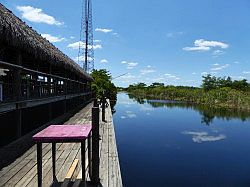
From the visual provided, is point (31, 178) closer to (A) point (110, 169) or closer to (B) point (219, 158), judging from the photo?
(A) point (110, 169)

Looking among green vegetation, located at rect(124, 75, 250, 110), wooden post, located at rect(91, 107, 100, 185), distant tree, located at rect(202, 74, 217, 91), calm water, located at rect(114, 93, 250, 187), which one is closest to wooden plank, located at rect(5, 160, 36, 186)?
wooden post, located at rect(91, 107, 100, 185)

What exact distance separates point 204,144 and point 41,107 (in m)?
9.12

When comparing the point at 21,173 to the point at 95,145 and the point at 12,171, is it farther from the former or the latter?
the point at 95,145

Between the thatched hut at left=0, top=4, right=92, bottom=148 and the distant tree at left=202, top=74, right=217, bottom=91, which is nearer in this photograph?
the thatched hut at left=0, top=4, right=92, bottom=148

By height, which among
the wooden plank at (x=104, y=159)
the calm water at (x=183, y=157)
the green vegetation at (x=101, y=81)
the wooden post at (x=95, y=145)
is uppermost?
the green vegetation at (x=101, y=81)

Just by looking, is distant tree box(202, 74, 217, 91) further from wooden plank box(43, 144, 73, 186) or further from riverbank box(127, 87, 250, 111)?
wooden plank box(43, 144, 73, 186)

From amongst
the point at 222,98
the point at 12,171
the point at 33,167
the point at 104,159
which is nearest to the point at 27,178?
the point at 12,171

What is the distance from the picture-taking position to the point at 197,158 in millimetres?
13438

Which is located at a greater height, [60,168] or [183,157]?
[60,168]

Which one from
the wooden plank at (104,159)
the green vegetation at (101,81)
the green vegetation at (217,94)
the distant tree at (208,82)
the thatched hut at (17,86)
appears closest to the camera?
the wooden plank at (104,159)

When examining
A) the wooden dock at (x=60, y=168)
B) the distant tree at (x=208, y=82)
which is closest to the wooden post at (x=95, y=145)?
the wooden dock at (x=60, y=168)

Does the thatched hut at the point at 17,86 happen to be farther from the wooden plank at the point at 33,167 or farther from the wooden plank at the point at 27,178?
the wooden plank at the point at 27,178

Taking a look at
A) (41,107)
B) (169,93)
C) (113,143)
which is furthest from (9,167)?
→ (169,93)

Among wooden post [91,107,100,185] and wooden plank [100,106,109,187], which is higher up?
wooden post [91,107,100,185]
